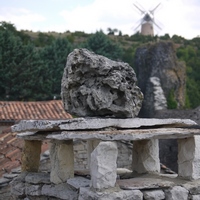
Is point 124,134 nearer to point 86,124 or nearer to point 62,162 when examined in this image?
point 86,124

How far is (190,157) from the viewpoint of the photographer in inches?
192

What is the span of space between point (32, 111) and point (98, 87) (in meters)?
9.96

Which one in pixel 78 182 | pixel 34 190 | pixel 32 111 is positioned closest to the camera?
pixel 78 182

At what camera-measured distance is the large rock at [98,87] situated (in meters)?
4.84

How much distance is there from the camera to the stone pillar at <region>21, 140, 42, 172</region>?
567 centimetres

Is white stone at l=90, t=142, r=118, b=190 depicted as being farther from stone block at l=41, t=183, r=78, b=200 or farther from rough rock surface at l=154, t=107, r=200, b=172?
rough rock surface at l=154, t=107, r=200, b=172

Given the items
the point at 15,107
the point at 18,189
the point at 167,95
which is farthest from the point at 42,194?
the point at 167,95

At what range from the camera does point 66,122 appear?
14.9ft

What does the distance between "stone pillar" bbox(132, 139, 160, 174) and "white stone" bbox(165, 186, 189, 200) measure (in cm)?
90

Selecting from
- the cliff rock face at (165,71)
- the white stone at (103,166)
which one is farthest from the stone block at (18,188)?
the cliff rock face at (165,71)

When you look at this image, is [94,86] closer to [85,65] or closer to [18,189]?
[85,65]

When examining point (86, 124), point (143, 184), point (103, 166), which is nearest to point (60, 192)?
point (103, 166)

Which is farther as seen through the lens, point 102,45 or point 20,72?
point 102,45

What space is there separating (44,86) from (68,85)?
72.8ft
